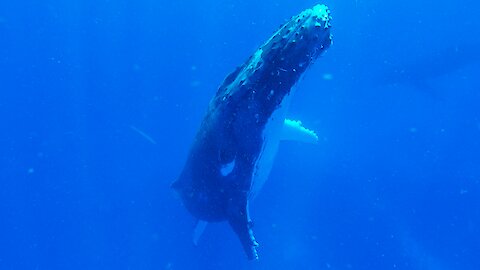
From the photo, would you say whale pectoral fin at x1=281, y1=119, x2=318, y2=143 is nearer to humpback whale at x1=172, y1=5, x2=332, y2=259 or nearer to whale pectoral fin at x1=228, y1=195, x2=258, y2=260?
humpback whale at x1=172, y1=5, x2=332, y2=259

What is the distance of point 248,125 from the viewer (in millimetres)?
6992

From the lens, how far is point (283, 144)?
17812 mm

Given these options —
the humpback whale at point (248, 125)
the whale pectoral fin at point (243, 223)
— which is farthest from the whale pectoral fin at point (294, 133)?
the whale pectoral fin at point (243, 223)

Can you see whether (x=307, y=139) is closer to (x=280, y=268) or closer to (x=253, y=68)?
(x=253, y=68)

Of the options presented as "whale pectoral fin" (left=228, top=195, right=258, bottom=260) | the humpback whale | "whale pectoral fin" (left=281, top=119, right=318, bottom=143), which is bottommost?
"whale pectoral fin" (left=228, top=195, right=258, bottom=260)

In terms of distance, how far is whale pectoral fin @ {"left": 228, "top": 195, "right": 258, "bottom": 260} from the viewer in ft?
27.6

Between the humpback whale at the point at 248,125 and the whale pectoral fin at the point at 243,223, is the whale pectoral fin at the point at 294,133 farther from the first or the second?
the whale pectoral fin at the point at 243,223

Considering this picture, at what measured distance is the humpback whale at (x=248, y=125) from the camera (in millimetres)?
5973

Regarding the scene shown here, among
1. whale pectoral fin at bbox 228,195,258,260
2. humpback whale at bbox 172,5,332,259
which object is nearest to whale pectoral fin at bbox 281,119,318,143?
humpback whale at bbox 172,5,332,259

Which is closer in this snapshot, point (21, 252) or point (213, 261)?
point (213, 261)

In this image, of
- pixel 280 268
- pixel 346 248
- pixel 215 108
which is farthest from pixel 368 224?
pixel 215 108

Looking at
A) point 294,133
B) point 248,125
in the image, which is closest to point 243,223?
point 248,125

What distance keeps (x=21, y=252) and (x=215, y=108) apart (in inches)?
563

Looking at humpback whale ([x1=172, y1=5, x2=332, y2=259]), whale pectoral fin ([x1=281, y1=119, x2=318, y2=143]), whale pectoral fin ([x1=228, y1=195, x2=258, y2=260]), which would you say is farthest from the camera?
whale pectoral fin ([x1=281, y1=119, x2=318, y2=143])
